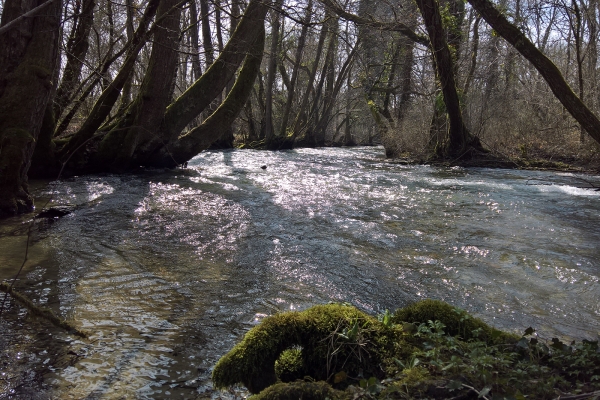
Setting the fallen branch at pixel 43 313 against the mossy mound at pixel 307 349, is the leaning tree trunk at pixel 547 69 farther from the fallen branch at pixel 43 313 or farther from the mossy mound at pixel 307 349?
the fallen branch at pixel 43 313

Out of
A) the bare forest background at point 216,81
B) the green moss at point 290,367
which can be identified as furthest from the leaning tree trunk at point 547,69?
the green moss at point 290,367

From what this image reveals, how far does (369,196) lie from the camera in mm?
8422

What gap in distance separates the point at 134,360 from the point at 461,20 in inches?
680

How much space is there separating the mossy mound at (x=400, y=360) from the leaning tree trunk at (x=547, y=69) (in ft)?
29.3

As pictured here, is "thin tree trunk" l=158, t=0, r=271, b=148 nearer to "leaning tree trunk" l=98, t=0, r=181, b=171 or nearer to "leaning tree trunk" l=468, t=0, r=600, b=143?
"leaning tree trunk" l=98, t=0, r=181, b=171

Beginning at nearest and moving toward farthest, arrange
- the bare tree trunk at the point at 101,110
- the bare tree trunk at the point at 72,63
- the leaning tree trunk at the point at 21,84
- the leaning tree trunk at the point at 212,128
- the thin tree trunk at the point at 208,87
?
the leaning tree trunk at the point at 21,84 → the bare tree trunk at the point at 101,110 → the bare tree trunk at the point at 72,63 → the thin tree trunk at the point at 208,87 → the leaning tree trunk at the point at 212,128

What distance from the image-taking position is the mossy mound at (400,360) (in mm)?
1841

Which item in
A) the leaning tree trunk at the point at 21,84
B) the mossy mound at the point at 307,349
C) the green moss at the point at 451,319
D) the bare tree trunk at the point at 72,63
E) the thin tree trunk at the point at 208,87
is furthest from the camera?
the thin tree trunk at the point at 208,87

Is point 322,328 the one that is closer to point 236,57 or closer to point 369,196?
point 369,196

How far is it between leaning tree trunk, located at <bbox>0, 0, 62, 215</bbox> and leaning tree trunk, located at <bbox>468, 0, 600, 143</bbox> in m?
8.97

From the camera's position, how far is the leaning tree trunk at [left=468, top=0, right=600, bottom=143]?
9586 millimetres

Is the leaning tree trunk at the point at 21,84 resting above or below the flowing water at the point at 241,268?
above

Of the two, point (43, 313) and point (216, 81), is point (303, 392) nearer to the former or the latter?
point (43, 313)

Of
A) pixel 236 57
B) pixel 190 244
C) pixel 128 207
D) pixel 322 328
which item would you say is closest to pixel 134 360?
pixel 322 328
